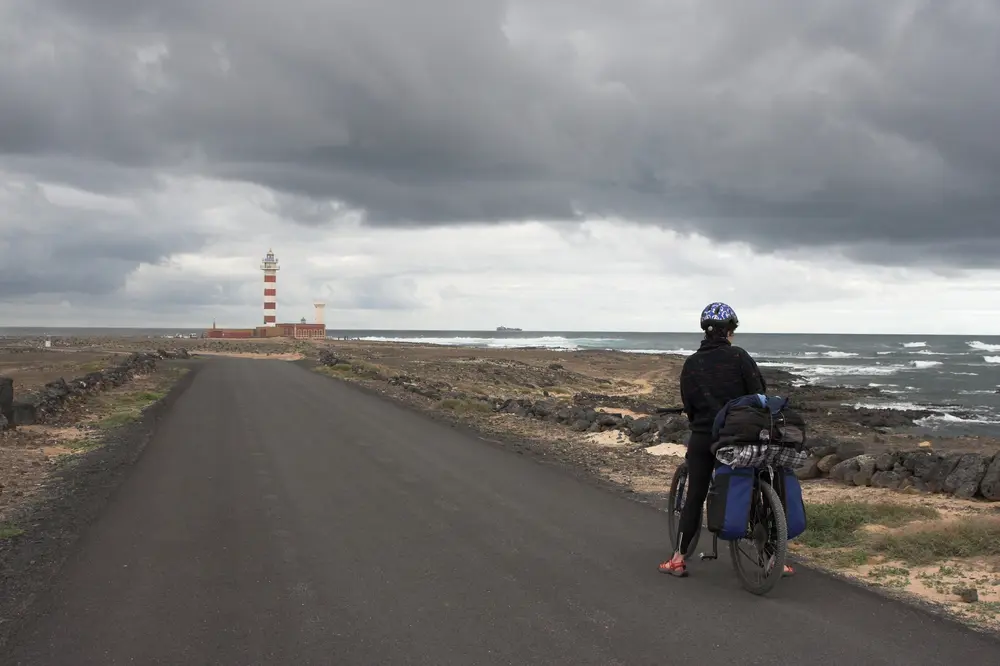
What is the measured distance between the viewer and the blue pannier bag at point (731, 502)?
5730 mm

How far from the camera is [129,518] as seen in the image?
8023mm

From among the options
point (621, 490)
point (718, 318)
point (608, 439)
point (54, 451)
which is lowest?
point (608, 439)

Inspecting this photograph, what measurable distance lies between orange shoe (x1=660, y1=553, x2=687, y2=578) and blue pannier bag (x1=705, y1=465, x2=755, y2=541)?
1.61 feet

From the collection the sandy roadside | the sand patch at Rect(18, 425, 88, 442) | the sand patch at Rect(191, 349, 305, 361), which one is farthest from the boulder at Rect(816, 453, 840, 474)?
the sand patch at Rect(191, 349, 305, 361)

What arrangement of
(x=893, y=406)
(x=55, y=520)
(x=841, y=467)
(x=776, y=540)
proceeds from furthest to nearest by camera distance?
(x=893, y=406) → (x=841, y=467) → (x=55, y=520) → (x=776, y=540)

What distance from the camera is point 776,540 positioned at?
5621 mm

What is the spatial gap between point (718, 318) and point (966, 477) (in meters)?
6.77

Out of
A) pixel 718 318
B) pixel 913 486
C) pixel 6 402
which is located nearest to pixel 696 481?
pixel 718 318

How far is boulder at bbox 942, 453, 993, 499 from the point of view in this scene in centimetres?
1045

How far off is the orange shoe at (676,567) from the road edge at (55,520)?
4503 mm

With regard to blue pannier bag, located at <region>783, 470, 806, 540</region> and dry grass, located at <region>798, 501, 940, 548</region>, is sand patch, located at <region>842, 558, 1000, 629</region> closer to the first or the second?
dry grass, located at <region>798, 501, 940, 548</region>

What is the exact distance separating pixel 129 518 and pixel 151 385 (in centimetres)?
1977

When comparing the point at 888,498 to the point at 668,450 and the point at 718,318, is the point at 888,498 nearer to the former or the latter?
the point at 668,450

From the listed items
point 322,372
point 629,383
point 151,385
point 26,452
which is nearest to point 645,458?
point 26,452
